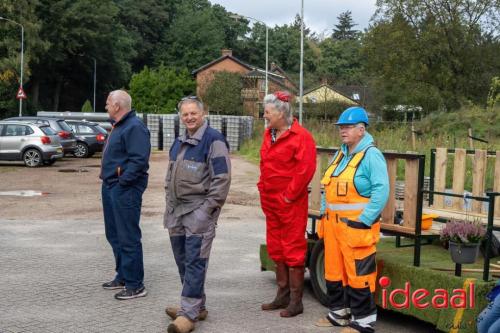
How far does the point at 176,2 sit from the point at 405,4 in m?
59.3

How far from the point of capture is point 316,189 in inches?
283

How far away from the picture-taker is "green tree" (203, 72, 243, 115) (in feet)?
186

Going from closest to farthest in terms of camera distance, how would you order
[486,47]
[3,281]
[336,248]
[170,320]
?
[336,248] → [170,320] → [3,281] → [486,47]

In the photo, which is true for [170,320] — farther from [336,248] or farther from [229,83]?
[229,83]

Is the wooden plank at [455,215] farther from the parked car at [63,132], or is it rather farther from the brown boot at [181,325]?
the parked car at [63,132]

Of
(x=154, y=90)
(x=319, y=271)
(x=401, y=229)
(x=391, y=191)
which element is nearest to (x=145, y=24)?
(x=154, y=90)

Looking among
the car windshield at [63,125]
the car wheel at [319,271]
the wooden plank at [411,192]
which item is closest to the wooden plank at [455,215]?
the wooden plank at [411,192]

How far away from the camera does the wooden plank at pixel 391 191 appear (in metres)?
6.03

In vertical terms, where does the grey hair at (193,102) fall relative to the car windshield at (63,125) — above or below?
above

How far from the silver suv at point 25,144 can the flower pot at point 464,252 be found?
19938 mm

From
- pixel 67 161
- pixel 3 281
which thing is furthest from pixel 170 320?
pixel 67 161

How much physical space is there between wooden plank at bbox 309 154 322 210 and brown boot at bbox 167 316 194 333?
203 cm

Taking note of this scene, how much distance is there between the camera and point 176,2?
103 meters

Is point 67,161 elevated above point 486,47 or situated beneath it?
situated beneath
